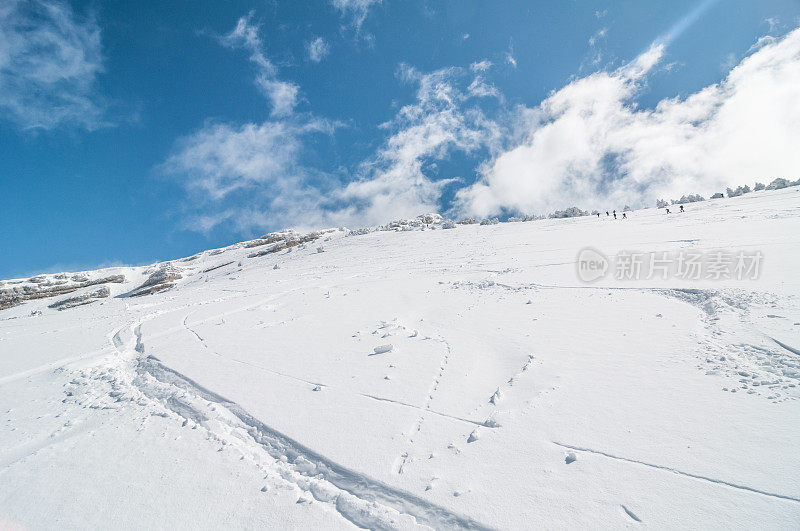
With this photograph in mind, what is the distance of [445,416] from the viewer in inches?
141

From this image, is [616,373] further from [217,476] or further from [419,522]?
[217,476]

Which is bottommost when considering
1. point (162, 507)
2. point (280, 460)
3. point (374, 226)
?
point (162, 507)

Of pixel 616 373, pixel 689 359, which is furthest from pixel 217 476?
pixel 689 359

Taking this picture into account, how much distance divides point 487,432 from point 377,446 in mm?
1103

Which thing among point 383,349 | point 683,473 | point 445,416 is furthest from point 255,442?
point 683,473

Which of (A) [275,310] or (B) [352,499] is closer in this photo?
(B) [352,499]

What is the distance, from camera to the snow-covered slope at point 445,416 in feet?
8.18

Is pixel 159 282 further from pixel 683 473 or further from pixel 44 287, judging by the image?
pixel 683 473

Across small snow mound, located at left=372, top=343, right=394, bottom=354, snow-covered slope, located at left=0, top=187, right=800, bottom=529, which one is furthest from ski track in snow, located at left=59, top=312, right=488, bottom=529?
small snow mound, located at left=372, top=343, right=394, bottom=354

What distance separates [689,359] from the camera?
4.09m

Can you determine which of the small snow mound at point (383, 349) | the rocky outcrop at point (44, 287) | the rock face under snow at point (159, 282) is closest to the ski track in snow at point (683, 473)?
the small snow mound at point (383, 349)

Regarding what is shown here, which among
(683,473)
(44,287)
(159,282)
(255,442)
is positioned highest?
(683,473)

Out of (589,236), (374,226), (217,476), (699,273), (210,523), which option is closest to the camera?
A: (210,523)

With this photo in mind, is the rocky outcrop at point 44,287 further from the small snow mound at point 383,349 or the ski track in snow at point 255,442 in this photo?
the small snow mound at point 383,349
